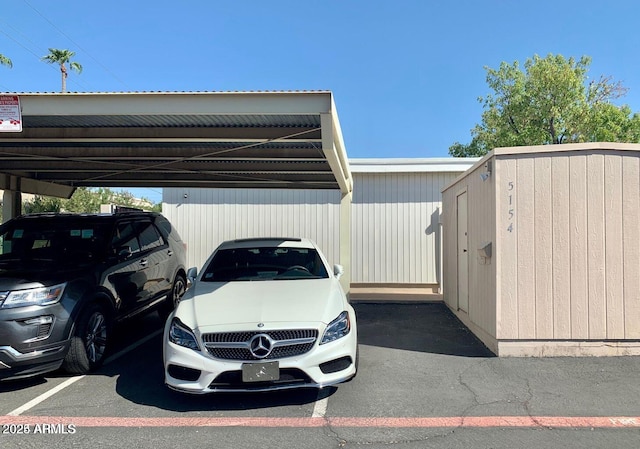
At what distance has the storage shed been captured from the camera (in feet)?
17.4

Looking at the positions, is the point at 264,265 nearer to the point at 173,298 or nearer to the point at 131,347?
the point at 131,347

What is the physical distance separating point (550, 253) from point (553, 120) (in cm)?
1981

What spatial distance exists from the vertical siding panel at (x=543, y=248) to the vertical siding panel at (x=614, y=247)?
0.70 m

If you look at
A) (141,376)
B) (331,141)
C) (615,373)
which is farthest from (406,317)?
(141,376)

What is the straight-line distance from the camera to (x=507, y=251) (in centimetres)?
540

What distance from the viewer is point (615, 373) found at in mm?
4777

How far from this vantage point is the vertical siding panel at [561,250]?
5312 mm

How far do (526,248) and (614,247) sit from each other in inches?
42.1

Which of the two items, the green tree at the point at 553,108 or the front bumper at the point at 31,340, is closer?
the front bumper at the point at 31,340

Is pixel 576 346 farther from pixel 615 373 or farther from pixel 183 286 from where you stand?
pixel 183 286

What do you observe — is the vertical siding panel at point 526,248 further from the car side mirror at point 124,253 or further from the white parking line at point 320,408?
the car side mirror at point 124,253

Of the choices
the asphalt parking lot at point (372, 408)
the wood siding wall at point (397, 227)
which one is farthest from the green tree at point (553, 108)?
the asphalt parking lot at point (372, 408)

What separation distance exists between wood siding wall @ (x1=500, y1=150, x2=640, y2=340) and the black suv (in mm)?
4927

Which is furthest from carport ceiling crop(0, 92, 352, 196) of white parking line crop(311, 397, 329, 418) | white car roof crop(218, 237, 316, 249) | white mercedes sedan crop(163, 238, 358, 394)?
white parking line crop(311, 397, 329, 418)
